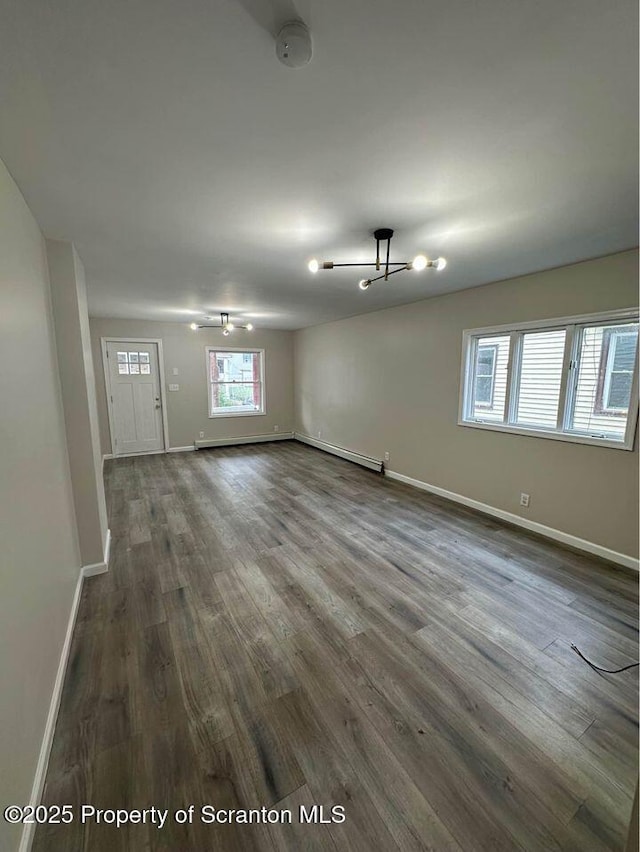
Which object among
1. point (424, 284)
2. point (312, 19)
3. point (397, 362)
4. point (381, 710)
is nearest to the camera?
point (312, 19)

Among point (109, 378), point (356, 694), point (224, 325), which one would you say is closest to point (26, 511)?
point (356, 694)

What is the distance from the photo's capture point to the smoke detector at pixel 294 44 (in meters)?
0.89

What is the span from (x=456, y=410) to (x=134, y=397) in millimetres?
5402

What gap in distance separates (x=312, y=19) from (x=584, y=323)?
3.00 meters

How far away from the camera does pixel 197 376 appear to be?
6469 mm

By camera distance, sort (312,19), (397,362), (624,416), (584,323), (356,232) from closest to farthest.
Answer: (312,19) → (356,232) → (624,416) → (584,323) → (397,362)

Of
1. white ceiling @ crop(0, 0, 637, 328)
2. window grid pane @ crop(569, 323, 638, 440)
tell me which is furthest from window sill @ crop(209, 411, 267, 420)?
window grid pane @ crop(569, 323, 638, 440)

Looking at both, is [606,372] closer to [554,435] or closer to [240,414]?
[554,435]

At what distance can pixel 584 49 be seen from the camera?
38.4 inches

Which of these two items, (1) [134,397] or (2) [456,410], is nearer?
(2) [456,410]

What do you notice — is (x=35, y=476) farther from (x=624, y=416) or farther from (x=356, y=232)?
(x=624, y=416)

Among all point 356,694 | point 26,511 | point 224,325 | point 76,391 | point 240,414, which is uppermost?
point 224,325

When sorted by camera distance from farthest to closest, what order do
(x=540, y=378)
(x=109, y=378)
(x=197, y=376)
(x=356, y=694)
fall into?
(x=197, y=376) → (x=109, y=378) → (x=540, y=378) → (x=356, y=694)

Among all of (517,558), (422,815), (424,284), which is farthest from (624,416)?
(422,815)
